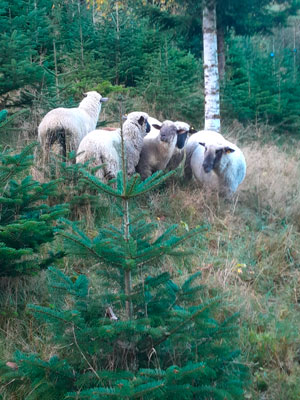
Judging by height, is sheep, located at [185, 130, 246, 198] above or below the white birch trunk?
below

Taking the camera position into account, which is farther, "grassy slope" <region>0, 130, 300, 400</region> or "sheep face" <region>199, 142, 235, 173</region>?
"sheep face" <region>199, 142, 235, 173</region>

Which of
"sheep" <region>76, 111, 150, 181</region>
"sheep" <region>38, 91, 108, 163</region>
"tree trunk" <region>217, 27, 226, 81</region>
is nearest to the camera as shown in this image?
"sheep" <region>76, 111, 150, 181</region>

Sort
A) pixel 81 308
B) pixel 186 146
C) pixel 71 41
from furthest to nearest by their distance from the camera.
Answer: pixel 71 41 → pixel 186 146 → pixel 81 308

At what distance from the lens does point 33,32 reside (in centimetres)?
1023

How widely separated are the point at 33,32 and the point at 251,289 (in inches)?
305

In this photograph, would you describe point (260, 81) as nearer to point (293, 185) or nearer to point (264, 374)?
point (293, 185)

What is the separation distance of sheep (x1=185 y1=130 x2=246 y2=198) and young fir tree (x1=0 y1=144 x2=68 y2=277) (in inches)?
136

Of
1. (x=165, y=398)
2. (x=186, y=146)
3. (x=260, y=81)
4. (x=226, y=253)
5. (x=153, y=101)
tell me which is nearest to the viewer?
(x=165, y=398)

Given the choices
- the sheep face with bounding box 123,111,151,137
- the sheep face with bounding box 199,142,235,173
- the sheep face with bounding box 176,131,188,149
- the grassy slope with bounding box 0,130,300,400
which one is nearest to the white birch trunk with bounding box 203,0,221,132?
the grassy slope with bounding box 0,130,300,400

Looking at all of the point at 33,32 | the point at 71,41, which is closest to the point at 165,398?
the point at 33,32

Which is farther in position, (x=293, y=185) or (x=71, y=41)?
(x=71, y=41)

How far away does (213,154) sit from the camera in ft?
22.9

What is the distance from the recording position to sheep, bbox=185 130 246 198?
7035 millimetres

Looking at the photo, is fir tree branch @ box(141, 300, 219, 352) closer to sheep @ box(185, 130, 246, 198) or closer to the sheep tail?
sheep @ box(185, 130, 246, 198)
